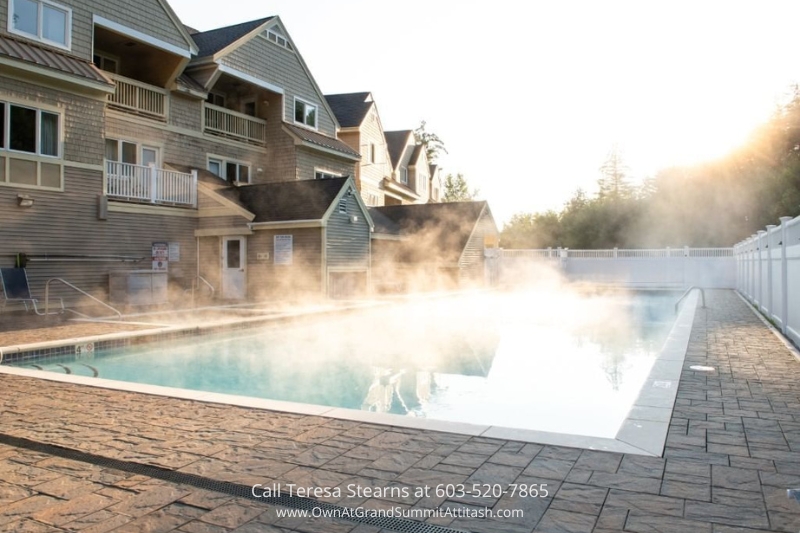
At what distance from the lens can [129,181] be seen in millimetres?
14883

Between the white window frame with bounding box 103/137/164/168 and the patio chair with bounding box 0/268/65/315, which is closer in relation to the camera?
the patio chair with bounding box 0/268/65/315

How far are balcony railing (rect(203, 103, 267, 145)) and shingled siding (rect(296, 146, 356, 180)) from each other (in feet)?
4.66

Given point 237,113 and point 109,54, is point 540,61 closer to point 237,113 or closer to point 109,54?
point 237,113

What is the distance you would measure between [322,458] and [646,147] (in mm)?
49139

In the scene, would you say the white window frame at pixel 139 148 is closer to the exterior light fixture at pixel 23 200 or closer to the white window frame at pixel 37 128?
the white window frame at pixel 37 128

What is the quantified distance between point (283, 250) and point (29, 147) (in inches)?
252

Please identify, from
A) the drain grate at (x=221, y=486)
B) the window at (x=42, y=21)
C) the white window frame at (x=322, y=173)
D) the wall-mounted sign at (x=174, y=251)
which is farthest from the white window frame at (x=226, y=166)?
the drain grate at (x=221, y=486)

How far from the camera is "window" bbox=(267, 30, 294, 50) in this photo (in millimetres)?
19659

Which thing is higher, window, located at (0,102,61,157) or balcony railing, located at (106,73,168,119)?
balcony railing, located at (106,73,168,119)

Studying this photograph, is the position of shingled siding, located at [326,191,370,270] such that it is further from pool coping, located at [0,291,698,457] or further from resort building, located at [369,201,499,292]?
pool coping, located at [0,291,698,457]

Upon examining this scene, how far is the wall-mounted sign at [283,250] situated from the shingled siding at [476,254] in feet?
35.7

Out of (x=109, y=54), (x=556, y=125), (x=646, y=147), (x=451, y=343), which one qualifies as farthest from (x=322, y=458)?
(x=646, y=147)

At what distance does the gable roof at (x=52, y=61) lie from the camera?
Answer: 39.4ft

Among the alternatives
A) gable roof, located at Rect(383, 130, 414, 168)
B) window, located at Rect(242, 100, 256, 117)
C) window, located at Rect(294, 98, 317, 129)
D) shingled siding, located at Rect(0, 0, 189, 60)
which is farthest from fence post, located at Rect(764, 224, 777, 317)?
gable roof, located at Rect(383, 130, 414, 168)
